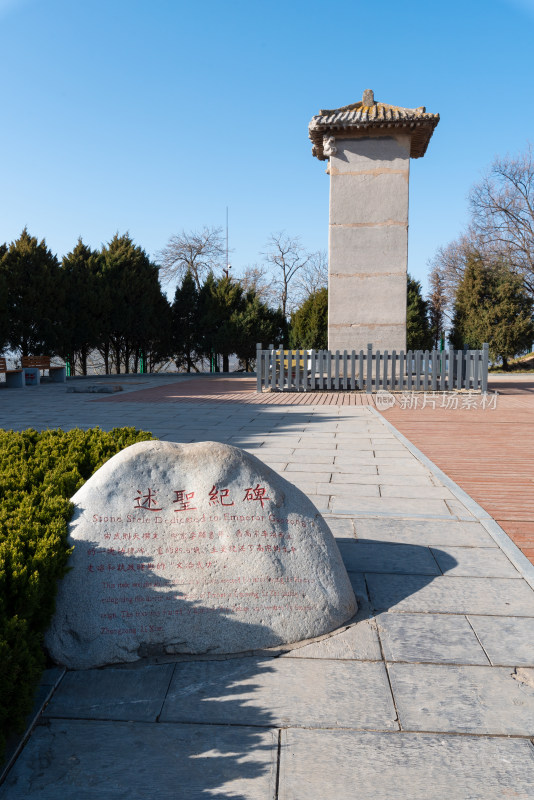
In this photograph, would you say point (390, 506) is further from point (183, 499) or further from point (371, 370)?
point (371, 370)

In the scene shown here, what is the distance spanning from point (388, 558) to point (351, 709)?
1616 millimetres

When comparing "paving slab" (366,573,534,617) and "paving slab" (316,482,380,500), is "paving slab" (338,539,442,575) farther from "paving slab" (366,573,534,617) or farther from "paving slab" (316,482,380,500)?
"paving slab" (316,482,380,500)

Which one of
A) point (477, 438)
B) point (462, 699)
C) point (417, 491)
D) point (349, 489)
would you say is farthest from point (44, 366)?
point (462, 699)

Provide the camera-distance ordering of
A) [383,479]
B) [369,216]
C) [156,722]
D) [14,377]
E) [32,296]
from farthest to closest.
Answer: [32,296] < [14,377] < [369,216] < [383,479] < [156,722]

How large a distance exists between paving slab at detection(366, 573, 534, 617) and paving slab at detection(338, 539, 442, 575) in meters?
0.10

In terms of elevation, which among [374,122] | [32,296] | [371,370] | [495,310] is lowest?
[371,370]

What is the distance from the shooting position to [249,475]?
2934 millimetres

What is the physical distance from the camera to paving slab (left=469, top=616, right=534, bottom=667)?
2.67 m

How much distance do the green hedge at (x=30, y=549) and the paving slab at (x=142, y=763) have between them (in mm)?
157

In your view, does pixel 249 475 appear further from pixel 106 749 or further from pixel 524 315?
pixel 524 315

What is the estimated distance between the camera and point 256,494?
2904mm

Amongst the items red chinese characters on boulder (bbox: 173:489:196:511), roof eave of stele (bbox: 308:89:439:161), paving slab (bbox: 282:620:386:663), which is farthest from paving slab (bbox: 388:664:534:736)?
roof eave of stele (bbox: 308:89:439:161)

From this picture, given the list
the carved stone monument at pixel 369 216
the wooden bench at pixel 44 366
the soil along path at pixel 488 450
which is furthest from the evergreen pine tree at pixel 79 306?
the soil along path at pixel 488 450

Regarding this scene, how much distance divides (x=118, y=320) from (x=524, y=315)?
22.7 metres
